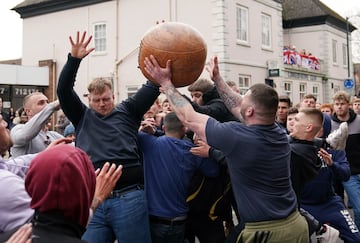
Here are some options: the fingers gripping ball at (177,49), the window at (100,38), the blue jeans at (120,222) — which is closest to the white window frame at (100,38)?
the window at (100,38)

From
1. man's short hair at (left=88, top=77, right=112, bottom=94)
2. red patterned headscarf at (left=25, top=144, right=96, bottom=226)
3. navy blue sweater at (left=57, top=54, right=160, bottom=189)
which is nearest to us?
red patterned headscarf at (left=25, top=144, right=96, bottom=226)

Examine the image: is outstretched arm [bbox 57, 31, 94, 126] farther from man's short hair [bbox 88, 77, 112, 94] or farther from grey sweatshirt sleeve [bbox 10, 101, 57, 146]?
grey sweatshirt sleeve [bbox 10, 101, 57, 146]

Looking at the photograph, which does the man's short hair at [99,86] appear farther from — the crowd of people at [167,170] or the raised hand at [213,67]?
the raised hand at [213,67]

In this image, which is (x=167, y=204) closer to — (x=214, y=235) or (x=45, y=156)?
(x=214, y=235)

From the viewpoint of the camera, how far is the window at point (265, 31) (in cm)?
2388

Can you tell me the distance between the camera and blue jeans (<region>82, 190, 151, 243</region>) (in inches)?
151

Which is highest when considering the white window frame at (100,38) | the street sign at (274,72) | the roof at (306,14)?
the roof at (306,14)

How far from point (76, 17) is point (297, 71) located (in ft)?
42.8

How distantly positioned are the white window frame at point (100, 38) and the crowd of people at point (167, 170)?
19.0 m

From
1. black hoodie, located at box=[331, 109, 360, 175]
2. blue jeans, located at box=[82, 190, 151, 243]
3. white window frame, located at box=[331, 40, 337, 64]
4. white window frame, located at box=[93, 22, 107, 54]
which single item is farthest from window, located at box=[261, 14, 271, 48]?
blue jeans, located at box=[82, 190, 151, 243]

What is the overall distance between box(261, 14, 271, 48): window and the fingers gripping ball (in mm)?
20928

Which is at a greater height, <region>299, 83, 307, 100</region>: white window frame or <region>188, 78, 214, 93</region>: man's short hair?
<region>299, 83, 307, 100</region>: white window frame

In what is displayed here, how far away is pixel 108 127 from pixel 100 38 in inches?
818

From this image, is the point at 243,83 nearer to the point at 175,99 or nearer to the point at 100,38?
the point at 100,38
